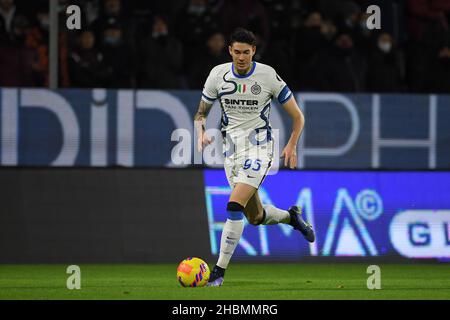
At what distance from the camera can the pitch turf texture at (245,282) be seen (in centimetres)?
976

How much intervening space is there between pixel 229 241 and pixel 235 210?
30cm

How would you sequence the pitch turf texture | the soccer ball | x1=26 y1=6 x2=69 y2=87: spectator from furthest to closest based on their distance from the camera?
1. x1=26 y1=6 x2=69 y2=87: spectator
2. the soccer ball
3. the pitch turf texture

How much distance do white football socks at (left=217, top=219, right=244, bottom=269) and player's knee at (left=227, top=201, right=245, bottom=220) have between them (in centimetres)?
4

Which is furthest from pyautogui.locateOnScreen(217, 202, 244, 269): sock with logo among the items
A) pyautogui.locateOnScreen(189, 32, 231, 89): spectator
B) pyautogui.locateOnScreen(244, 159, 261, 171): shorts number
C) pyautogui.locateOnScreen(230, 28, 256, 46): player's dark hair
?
pyautogui.locateOnScreen(189, 32, 231, 89): spectator

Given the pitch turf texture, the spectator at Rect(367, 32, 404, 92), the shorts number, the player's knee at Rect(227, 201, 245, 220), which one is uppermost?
the spectator at Rect(367, 32, 404, 92)

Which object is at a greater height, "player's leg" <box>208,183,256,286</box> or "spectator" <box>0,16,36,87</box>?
"spectator" <box>0,16,36,87</box>

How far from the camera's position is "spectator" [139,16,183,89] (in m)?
15.4

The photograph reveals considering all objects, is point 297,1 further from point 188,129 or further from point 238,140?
point 238,140

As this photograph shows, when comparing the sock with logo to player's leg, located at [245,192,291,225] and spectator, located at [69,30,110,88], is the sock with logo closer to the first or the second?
player's leg, located at [245,192,291,225]

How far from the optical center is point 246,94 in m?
11.0

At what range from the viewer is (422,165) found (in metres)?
15.1

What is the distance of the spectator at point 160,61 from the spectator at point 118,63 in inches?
7.6

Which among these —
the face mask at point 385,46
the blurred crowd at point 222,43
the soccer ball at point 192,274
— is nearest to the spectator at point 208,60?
the blurred crowd at point 222,43

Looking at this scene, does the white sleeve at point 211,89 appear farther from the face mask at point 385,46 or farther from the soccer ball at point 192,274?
the face mask at point 385,46
